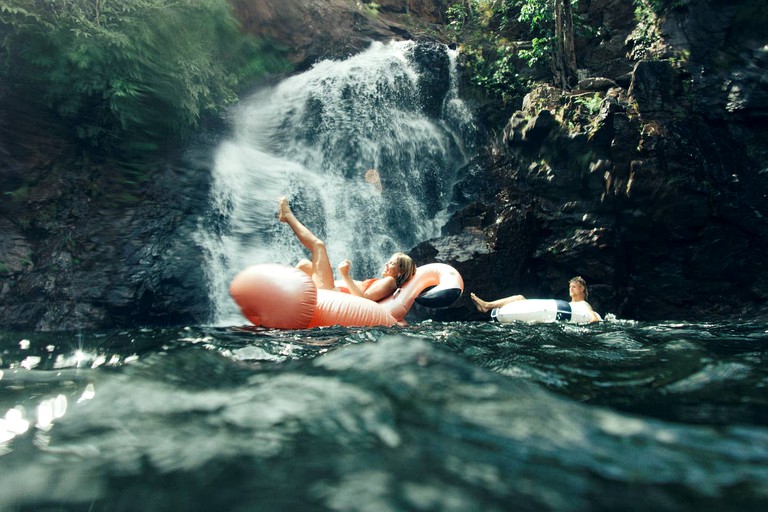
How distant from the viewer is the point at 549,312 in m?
6.25

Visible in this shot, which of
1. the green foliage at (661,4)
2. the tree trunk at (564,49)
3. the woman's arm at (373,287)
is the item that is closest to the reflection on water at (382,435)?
the woman's arm at (373,287)

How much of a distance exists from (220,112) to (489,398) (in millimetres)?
11197

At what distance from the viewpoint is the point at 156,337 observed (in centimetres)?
434

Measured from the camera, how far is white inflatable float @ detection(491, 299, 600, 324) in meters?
6.20

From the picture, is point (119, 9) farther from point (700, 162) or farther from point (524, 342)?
point (700, 162)

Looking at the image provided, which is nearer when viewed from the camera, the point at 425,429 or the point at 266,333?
the point at 425,429

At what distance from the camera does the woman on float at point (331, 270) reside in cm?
547

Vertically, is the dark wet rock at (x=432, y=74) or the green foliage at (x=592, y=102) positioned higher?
the dark wet rock at (x=432, y=74)

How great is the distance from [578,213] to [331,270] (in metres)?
5.35

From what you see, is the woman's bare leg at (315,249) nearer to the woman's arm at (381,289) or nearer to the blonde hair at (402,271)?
the woman's arm at (381,289)

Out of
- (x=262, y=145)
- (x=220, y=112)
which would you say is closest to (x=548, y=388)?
(x=262, y=145)

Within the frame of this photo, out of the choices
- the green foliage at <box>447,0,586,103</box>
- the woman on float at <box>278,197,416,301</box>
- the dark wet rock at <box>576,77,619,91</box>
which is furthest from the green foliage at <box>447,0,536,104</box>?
the woman on float at <box>278,197,416,301</box>

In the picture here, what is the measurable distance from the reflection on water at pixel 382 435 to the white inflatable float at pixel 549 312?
142 inches

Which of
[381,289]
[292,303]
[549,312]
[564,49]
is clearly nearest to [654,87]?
[564,49]
